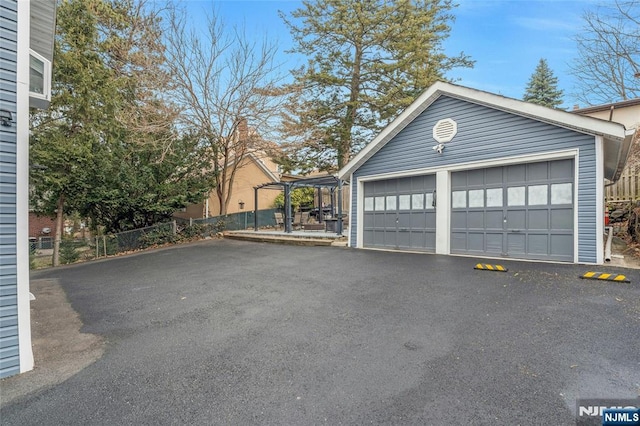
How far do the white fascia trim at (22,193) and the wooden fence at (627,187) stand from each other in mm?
14948

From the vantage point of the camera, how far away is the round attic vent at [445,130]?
8.55 m

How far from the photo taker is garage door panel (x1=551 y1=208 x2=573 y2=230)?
22.0 feet

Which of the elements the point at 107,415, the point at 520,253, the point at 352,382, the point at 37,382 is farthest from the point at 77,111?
the point at 520,253

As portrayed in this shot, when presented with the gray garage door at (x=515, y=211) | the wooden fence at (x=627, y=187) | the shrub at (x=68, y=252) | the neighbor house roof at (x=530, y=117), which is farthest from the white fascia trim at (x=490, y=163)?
the shrub at (x=68, y=252)

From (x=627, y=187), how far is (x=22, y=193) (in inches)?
621

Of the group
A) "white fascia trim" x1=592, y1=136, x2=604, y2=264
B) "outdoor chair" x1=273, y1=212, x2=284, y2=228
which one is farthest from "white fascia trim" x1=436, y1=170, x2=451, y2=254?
"outdoor chair" x1=273, y1=212, x2=284, y2=228

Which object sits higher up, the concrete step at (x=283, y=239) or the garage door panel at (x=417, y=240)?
the garage door panel at (x=417, y=240)

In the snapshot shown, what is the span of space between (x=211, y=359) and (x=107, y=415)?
95 centimetres

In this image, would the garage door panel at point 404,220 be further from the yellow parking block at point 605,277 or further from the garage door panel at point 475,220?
the yellow parking block at point 605,277

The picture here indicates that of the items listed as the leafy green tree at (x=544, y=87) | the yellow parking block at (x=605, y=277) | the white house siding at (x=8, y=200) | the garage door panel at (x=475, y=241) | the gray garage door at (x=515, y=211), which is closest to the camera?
the white house siding at (x=8, y=200)

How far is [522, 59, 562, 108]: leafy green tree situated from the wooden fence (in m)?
19.2

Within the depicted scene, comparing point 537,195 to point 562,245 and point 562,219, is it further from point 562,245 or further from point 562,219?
point 562,245

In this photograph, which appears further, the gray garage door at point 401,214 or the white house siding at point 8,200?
the gray garage door at point 401,214

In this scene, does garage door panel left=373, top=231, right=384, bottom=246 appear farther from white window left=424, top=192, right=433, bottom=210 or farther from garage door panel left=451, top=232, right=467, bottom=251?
garage door panel left=451, top=232, right=467, bottom=251
